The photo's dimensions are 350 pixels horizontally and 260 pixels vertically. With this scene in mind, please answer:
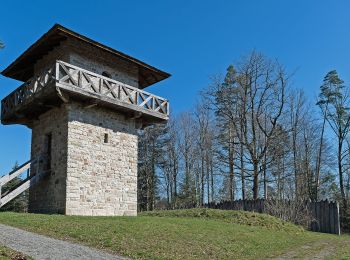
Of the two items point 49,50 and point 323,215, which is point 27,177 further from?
point 323,215

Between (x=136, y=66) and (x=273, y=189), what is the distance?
2268 centimetres

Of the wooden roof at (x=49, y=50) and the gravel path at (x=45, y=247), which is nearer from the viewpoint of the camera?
the gravel path at (x=45, y=247)

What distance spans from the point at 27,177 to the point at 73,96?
4.76m

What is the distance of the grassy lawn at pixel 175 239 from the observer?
10469mm

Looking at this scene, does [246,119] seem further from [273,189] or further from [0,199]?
[0,199]

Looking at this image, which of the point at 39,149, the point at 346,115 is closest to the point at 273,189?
Answer: the point at 346,115

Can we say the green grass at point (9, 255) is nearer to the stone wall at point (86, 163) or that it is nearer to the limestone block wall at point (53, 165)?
the stone wall at point (86, 163)

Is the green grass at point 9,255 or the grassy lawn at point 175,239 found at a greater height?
the green grass at point 9,255

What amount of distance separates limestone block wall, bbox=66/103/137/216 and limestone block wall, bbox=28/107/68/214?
385 millimetres

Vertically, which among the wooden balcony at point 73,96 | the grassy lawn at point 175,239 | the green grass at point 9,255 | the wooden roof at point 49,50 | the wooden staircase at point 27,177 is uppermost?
the wooden roof at point 49,50

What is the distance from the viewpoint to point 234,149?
97.1 ft

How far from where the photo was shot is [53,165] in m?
18.0

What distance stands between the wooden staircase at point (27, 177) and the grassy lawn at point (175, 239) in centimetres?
261

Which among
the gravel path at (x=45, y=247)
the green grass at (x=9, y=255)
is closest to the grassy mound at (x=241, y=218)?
the gravel path at (x=45, y=247)
